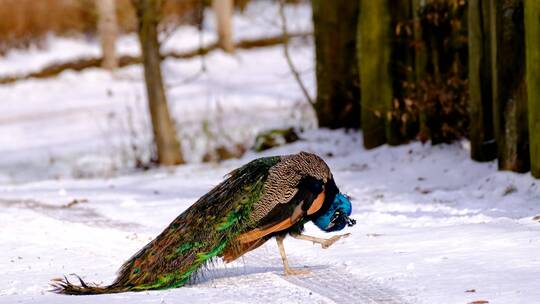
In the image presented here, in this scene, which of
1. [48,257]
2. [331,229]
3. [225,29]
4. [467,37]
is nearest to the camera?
[331,229]

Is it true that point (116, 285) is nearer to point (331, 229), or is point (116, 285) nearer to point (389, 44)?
point (331, 229)

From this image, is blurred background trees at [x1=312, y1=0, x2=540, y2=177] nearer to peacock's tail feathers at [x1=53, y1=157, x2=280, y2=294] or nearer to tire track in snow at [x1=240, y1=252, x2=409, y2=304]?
tire track in snow at [x1=240, y1=252, x2=409, y2=304]

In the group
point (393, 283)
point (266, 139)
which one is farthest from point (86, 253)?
point (266, 139)

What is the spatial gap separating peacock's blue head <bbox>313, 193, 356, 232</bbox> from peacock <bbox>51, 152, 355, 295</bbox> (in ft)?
0.10

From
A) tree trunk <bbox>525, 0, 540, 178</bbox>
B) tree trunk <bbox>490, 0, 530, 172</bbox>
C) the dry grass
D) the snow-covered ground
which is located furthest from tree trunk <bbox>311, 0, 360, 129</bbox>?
the dry grass

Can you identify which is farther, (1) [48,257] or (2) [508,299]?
(1) [48,257]

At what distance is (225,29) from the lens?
2973 cm

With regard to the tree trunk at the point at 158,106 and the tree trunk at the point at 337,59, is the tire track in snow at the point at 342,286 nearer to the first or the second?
the tree trunk at the point at 337,59

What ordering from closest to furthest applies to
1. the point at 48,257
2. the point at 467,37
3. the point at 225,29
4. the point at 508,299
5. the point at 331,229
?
1. the point at 508,299
2. the point at 331,229
3. the point at 48,257
4. the point at 467,37
5. the point at 225,29

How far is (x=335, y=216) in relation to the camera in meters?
6.97

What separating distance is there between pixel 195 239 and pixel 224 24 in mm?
23493

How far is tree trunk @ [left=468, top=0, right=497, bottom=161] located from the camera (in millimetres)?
10305

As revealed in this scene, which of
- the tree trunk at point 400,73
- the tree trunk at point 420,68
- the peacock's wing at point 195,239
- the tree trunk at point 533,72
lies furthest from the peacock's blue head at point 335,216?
the tree trunk at point 400,73

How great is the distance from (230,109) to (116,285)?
48.3 feet
